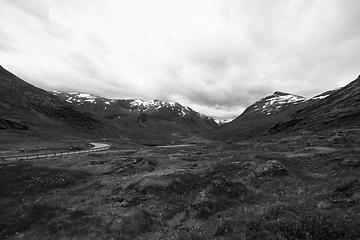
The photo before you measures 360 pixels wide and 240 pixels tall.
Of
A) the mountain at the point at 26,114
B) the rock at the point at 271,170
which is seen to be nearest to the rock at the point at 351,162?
the rock at the point at 271,170

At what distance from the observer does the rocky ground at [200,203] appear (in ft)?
45.0

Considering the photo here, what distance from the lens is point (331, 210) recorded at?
14.4 m

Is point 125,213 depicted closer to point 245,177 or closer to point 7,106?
point 245,177

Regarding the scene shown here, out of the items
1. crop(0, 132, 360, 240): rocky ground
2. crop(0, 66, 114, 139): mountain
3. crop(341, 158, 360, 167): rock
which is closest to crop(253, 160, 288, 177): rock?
crop(0, 132, 360, 240): rocky ground

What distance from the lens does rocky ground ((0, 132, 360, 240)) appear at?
45.0 ft

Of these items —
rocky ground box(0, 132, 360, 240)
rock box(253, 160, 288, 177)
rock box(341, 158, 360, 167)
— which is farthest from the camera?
rock box(253, 160, 288, 177)

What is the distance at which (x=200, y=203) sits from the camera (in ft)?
69.4

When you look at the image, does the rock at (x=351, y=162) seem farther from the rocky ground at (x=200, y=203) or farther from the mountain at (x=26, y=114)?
the mountain at (x=26, y=114)

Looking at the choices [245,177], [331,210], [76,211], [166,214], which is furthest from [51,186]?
[331,210]

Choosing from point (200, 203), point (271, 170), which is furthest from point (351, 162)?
point (200, 203)

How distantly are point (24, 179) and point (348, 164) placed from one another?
54.5m

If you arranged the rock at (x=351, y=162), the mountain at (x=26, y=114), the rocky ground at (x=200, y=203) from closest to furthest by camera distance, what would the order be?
the rocky ground at (x=200, y=203) < the rock at (x=351, y=162) < the mountain at (x=26, y=114)

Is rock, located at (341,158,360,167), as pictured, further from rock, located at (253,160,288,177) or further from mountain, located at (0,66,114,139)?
mountain, located at (0,66,114,139)

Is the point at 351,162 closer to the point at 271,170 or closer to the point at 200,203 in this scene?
the point at 271,170
